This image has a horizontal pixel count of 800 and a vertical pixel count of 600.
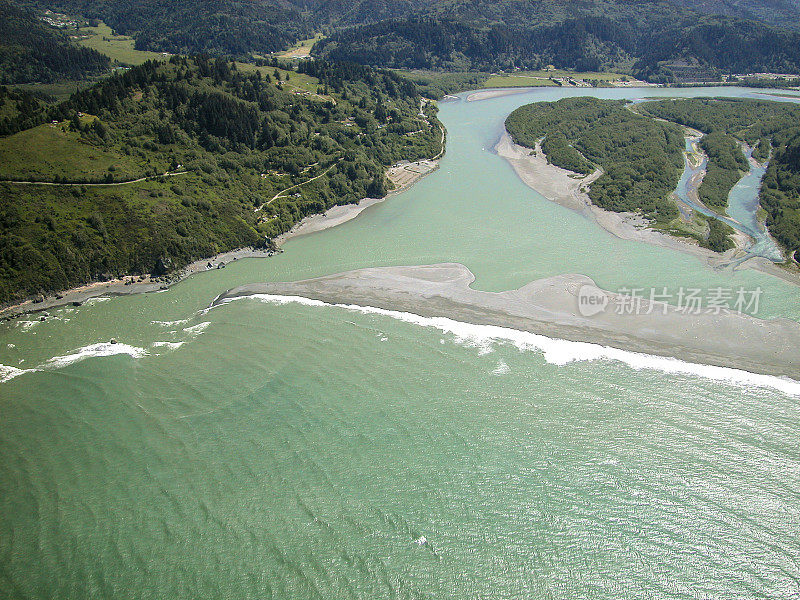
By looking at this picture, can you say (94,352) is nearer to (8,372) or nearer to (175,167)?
(8,372)

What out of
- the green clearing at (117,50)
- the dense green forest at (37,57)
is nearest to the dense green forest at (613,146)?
the dense green forest at (37,57)

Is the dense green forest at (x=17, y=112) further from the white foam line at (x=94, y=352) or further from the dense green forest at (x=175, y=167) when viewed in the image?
the white foam line at (x=94, y=352)

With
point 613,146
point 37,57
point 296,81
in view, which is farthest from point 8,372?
point 37,57

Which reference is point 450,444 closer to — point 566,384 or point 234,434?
point 566,384

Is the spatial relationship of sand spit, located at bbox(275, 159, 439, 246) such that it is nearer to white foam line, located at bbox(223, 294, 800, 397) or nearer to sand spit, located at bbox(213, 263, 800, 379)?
sand spit, located at bbox(213, 263, 800, 379)

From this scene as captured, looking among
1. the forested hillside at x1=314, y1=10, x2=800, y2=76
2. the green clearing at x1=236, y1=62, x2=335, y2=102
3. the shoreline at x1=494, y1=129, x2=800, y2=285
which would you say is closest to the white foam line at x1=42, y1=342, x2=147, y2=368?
the shoreline at x1=494, y1=129, x2=800, y2=285
